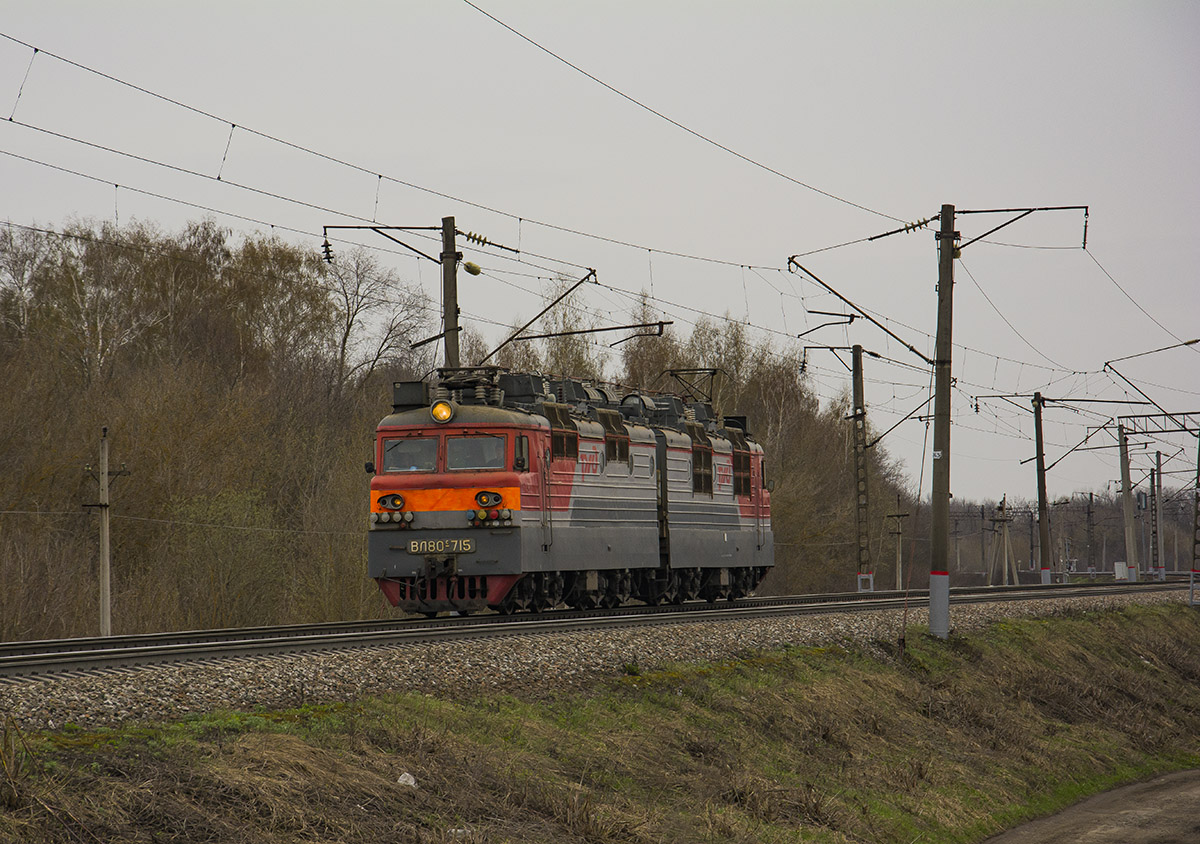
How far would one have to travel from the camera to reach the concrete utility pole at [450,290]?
2581 cm

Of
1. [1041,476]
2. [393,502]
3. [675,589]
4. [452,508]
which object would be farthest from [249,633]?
[1041,476]

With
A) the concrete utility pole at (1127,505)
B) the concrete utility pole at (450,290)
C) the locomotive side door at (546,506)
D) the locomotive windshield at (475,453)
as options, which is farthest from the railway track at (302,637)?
the concrete utility pole at (1127,505)

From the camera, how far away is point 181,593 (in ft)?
109

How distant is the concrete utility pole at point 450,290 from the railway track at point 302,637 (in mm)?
6142

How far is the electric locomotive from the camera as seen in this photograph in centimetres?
2098

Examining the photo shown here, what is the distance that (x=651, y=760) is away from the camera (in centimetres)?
1305

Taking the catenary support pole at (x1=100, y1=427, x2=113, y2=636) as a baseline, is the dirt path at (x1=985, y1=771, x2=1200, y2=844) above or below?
below

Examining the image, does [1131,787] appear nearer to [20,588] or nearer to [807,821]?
[807,821]

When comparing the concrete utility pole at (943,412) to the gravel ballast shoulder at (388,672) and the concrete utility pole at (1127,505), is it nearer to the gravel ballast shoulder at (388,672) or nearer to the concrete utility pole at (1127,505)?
the gravel ballast shoulder at (388,672)

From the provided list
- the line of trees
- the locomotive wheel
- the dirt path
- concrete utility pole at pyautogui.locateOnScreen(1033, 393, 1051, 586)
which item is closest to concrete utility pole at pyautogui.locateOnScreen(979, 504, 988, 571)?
the line of trees

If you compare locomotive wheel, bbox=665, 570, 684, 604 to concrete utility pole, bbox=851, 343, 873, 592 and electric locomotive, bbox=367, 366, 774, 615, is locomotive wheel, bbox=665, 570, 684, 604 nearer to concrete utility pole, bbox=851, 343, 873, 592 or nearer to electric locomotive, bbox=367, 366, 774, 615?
electric locomotive, bbox=367, 366, 774, 615

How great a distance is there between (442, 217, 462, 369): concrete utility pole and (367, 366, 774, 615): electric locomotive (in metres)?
2.26

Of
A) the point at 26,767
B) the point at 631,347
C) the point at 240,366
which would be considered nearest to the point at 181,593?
the point at 240,366

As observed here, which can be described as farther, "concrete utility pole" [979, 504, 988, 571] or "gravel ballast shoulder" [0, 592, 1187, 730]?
"concrete utility pole" [979, 504, 988, 571]
